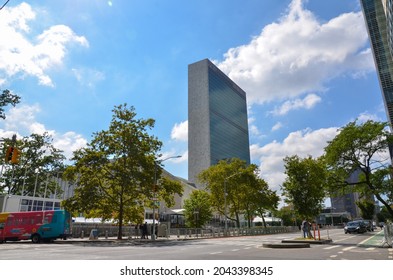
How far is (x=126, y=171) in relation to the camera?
104ft

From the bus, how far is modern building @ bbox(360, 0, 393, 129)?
74.6m

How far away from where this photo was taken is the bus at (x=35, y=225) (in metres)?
30.4

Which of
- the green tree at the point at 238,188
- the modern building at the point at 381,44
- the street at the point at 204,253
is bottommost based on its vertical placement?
the street at the point at 204,253

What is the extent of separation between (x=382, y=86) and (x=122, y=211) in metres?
73.7

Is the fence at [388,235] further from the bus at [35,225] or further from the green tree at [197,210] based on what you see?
the green tree at [197,210]

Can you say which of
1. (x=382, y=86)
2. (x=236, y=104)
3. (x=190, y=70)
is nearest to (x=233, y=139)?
(x=236, y=104)

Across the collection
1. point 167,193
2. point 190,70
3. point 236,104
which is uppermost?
point 190,70

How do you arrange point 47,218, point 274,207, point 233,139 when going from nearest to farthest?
1. point 47,218
2. point 274,207
3. point 233,139

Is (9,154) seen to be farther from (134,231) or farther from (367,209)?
(367,209)

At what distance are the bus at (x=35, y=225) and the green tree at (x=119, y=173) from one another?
63.2 inches

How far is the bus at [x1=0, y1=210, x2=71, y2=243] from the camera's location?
3039 centimetres

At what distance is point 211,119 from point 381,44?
86703mm

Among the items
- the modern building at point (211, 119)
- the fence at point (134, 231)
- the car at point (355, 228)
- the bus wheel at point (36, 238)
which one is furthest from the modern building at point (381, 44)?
the modern building at point (211, 119)

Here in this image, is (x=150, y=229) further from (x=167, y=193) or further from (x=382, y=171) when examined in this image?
(x=382, y=171)
